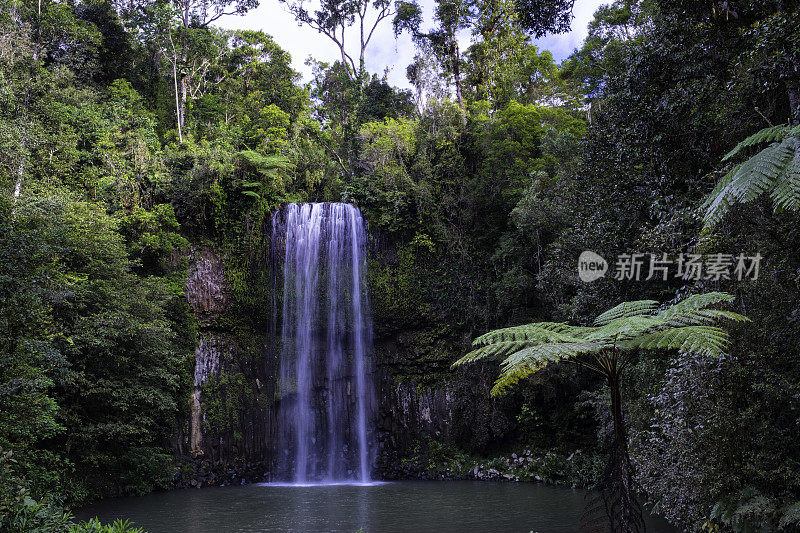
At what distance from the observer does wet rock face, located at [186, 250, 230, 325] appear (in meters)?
16.0

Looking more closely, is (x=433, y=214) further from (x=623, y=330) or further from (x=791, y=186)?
(x=791, y=186)

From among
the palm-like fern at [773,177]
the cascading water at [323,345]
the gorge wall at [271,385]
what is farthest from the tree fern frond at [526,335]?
the cascading water at [323,345]

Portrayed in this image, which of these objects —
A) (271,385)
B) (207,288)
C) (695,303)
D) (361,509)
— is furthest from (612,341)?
(207,288)

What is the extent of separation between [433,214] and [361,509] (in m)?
10.1

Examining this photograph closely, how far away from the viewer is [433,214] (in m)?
17.4

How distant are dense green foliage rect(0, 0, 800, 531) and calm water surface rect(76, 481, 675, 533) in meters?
1.38

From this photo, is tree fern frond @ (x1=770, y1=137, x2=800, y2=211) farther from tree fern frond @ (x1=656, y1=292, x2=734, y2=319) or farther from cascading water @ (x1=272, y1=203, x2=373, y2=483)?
cascading water @ (x1=272, y1=203, x2=373, y2=483)

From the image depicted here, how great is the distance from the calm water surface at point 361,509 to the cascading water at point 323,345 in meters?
2.10

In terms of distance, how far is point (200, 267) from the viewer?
1628cm

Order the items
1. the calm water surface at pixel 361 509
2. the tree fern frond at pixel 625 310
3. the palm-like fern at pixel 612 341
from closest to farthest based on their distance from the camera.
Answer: the palm-like fern at pixel 612 341
the tree fern frond at pixel 625 310
the calm water surface at pixel 361 509

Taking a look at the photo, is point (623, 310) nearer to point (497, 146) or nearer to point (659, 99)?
point (659, 99)

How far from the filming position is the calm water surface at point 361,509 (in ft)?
28.1

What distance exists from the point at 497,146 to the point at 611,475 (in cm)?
1424

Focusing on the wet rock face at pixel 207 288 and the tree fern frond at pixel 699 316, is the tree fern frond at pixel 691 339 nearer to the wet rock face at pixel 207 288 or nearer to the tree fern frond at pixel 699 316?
the tree fern frond at pixel 699 316
